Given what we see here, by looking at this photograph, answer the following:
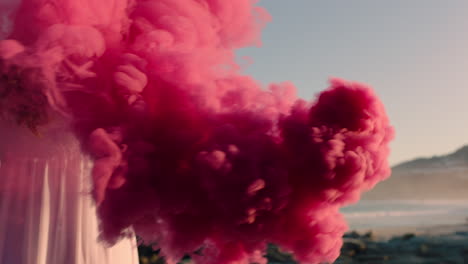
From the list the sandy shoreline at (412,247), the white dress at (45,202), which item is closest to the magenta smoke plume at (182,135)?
the white dress at (45,202)

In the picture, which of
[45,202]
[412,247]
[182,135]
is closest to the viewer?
[182,135]

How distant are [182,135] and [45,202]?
35 cm

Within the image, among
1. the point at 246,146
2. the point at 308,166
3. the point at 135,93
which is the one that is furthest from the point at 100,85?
the point at 308,166

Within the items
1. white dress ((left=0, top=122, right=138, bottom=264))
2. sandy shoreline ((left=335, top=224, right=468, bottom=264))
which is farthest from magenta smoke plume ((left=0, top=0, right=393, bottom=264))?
sandy shoreline ((left=335, top=224, right=468, bottom=264))

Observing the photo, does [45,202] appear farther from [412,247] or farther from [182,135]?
[412,247]

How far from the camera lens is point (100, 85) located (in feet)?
2.80

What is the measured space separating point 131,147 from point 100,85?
13 cm

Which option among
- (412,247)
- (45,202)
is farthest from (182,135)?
(412,247)

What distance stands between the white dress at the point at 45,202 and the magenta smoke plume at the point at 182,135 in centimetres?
8

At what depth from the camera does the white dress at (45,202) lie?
Result: 0.94 m

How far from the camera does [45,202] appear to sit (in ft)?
3.15

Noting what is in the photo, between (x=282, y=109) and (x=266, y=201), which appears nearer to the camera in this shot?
(x=266, y=201)

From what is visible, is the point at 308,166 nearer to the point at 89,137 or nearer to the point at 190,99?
the point at 190,99

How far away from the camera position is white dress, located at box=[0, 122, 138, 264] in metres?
0.94
